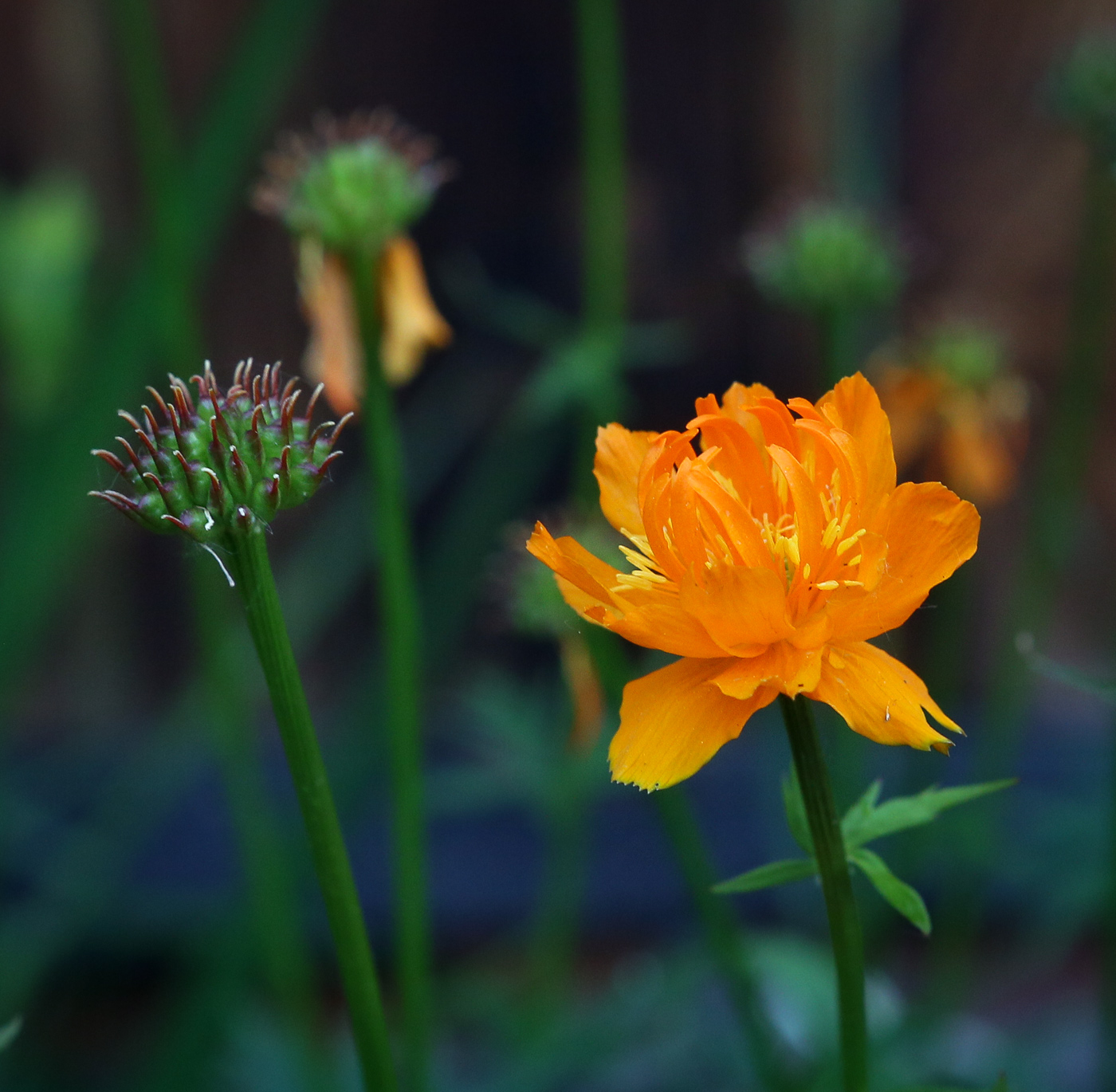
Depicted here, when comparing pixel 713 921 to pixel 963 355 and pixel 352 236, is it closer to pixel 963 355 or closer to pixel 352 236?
pixel 352 236

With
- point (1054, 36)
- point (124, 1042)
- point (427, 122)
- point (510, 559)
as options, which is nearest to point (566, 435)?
point (510, 559)

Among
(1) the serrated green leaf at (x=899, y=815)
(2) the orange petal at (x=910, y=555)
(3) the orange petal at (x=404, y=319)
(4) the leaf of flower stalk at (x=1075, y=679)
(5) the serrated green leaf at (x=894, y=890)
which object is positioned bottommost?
(5) the serrated green leaf at (x=894, y=890)

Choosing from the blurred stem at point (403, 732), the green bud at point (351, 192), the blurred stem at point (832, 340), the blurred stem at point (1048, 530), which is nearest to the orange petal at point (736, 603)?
the blurred stem at point (403, 732)

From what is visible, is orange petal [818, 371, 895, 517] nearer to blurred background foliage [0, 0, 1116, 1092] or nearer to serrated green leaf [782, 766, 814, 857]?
serrated green leaf [782, 766, 814, 857]

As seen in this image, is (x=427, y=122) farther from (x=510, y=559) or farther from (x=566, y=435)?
(x=510, y=559)

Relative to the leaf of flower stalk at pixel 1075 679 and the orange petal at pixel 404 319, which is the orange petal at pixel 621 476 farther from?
the orange petal at pixel 404 319

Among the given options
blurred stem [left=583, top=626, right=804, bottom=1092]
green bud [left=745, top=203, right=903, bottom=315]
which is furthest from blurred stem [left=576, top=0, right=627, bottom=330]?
blurred stem [left=583, top=626, right=804, bottom=1092]

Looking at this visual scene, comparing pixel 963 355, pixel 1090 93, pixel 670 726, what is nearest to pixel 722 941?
pixel 670 726
